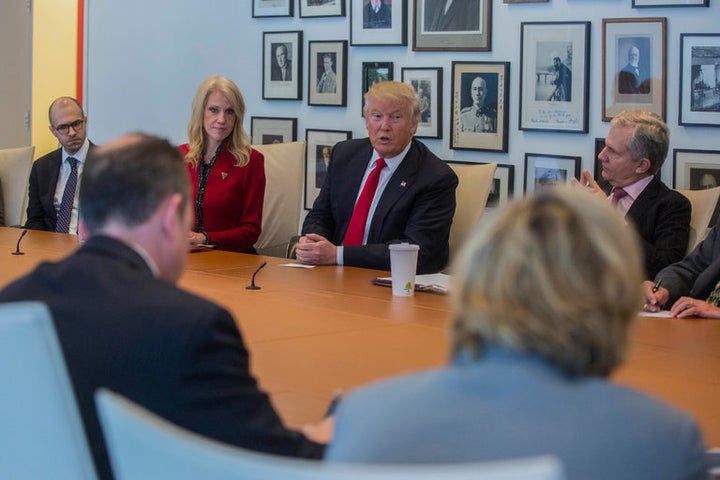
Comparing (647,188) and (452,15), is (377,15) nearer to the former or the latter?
(452,15)

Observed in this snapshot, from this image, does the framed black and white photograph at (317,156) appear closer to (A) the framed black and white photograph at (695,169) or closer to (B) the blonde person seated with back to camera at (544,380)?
(A) the framed black and white photograph at (695,169)

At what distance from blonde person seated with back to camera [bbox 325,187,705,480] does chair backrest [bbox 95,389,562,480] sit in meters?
0.04

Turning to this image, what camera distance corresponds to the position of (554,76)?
541cm

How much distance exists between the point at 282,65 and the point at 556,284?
5540 mm

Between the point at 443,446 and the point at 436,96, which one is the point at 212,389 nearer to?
the point at 443,446

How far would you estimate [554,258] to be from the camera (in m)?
1.17

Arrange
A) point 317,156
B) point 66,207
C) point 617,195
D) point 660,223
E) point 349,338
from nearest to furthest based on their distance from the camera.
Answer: point 349,338
point 660,223
point 617,195
point 66,207
point 317,156

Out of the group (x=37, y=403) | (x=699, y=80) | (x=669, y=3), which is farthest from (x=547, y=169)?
(x=37, y=403)

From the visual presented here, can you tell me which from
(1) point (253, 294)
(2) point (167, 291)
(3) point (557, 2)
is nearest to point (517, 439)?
(2) point (167, 291)

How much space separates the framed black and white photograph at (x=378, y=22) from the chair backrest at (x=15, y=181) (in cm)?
196

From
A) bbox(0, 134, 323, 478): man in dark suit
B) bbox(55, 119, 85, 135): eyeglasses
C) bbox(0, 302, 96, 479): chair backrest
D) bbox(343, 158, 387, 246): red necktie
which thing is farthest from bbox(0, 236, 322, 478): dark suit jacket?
bbox(55, 119, 85, 135): eyeglasses

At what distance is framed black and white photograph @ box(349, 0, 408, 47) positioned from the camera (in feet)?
19.5

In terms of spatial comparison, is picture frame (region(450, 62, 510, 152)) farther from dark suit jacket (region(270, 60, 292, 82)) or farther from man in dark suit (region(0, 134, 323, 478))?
man in dark suit (region(0, 134, 323, 478))

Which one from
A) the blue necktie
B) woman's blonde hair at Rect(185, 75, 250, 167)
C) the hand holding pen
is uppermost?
woman's blonde hair at Rect(185, 75, 250, 167)
